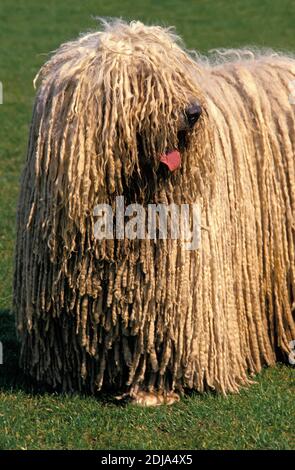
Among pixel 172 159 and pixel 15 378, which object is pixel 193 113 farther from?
pixel 15 378


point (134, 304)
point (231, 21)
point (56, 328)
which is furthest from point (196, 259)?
Answer: point (231, 21)

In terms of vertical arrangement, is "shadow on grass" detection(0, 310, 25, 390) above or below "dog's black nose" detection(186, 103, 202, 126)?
below

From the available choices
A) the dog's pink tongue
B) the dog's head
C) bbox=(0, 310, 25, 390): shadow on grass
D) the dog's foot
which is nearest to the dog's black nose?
the dog's head

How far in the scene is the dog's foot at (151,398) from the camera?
4.20 meters

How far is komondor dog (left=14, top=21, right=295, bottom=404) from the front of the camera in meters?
3.83

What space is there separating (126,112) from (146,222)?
0.43 meters

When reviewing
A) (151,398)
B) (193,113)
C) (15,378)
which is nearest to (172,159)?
(193,113)

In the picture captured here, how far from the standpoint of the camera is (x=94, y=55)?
155 inches

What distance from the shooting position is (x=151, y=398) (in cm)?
421

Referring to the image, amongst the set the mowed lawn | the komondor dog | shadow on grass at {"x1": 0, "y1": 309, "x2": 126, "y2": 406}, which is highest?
the komondor dog

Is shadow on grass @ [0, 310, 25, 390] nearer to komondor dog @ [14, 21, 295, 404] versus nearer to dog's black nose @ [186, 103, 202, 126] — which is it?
komondor dog @ [14, 21, 295, 404]

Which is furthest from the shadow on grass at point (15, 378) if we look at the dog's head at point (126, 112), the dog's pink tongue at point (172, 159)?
the dog's pink tongue at point (172, 159)
